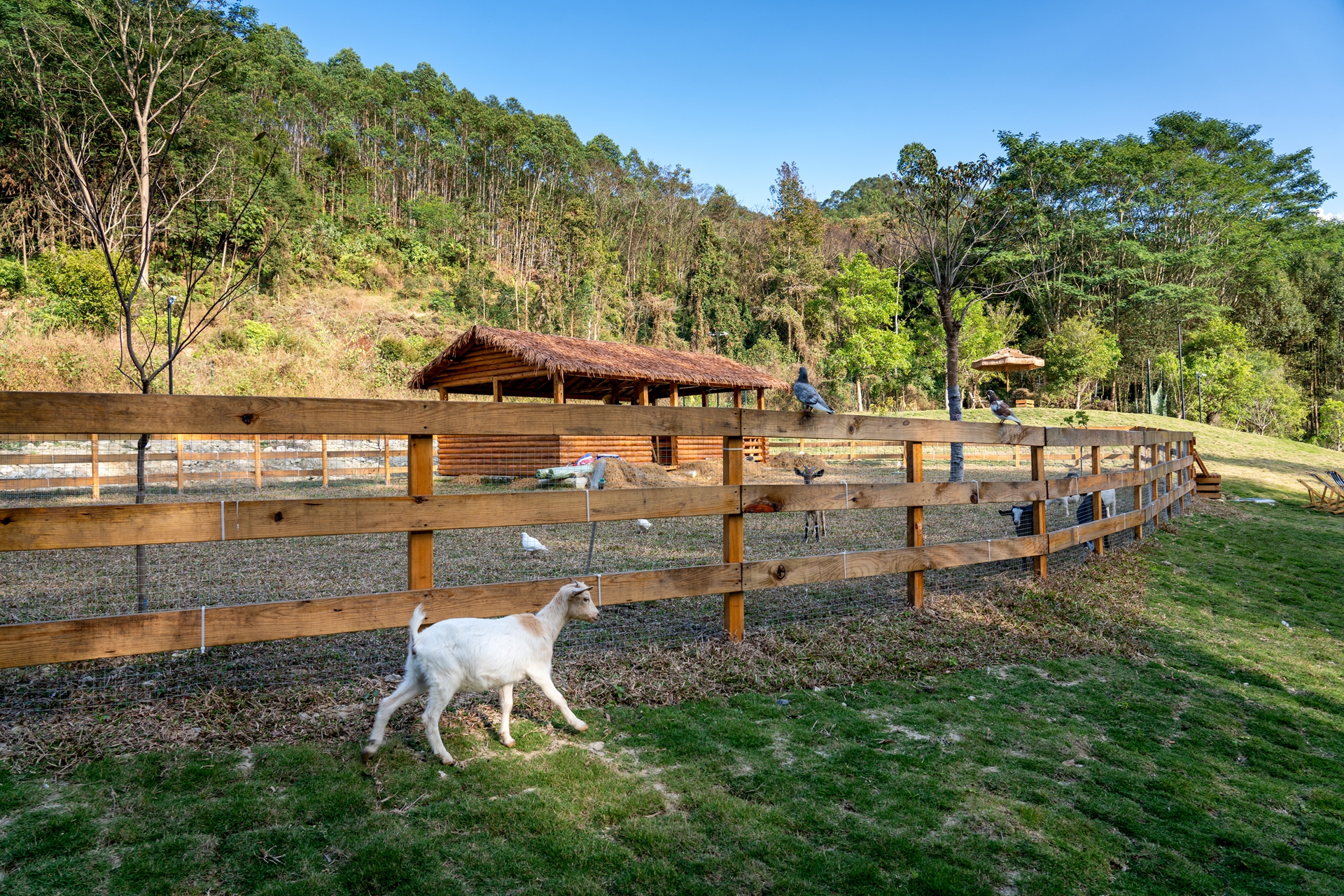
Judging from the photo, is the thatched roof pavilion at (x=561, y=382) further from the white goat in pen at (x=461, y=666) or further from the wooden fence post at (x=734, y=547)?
the white goat in pen at (x=461, y=666)

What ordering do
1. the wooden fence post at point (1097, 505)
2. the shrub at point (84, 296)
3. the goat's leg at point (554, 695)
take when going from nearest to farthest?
the goat's leg at point (554, 695), the wooden fence post at point (1097, 505), the shrub at point (84, 296)

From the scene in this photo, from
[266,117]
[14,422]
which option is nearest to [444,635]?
[14,422]

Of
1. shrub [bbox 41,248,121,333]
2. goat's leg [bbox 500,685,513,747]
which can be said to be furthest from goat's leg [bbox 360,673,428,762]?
shrub [bbox 41,248,121,333]

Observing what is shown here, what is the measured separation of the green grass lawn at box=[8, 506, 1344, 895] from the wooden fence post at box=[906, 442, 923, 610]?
1.36m

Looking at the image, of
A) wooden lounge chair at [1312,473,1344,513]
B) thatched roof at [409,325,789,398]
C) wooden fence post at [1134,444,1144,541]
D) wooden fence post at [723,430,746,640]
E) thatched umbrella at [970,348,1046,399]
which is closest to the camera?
wooden fence post at [723,430,746,640]

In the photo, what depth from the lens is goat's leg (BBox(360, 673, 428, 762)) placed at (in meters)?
2.70

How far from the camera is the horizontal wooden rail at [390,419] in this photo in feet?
8.83

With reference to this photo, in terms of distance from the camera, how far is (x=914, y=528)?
5.29m

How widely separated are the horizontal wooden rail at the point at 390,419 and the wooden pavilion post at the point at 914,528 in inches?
7.2

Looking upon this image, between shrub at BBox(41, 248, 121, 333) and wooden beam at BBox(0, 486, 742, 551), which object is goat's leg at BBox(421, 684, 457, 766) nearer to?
wooden beam at BBox(0, 486, 742, 551)

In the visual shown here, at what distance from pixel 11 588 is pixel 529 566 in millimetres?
4088

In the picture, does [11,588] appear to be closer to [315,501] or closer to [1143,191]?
[315,501]

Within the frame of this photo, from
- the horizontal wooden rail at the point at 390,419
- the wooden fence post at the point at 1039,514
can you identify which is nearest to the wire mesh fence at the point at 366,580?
the wooden fence post at the point at 1039,514

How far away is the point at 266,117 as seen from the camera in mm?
39031
